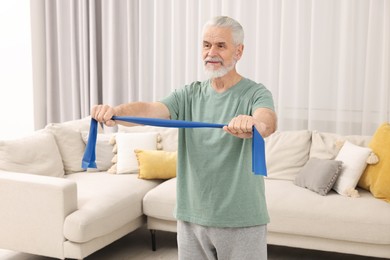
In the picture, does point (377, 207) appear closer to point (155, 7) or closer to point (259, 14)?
point (259, 14)

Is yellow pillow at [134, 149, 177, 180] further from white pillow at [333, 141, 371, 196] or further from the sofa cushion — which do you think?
white pillow at [333, 141, 371, 196]

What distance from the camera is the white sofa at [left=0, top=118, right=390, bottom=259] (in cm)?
330

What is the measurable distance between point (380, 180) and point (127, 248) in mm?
1671

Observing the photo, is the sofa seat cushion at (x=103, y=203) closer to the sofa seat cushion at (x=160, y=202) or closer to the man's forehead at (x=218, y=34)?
the sofa seat cushion at (x=160, y=202)

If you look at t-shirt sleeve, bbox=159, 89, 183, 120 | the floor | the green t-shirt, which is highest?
t-shirt sleeve, bbox=159, 89, 183, 120

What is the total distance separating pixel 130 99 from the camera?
5.17m

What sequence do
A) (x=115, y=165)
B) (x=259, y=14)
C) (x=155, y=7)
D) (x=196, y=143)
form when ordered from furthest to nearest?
(x=155, y=7) → (x=259, y=14) → (x=115, y=165) → (x=196, y=143)

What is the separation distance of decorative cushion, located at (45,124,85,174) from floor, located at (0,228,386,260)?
0.64 m

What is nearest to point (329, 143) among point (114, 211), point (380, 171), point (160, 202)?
point (380, 171)

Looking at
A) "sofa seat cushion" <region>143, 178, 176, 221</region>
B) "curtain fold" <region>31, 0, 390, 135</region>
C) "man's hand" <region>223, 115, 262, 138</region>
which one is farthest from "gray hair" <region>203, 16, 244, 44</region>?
"curtain fold" <region>31, 0, 390, 135</region>

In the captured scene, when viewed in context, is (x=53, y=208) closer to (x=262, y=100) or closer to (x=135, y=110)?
(x=135, y=110)

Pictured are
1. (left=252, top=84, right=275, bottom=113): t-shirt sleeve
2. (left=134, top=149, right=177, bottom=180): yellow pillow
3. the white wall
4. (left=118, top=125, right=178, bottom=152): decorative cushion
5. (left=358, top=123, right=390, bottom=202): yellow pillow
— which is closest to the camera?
(left=252, top=84, right=275, bottom=113): t-shirt sleeve

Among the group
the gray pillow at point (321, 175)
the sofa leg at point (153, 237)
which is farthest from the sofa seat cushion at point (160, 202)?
the gray pillow at point (321, 175)

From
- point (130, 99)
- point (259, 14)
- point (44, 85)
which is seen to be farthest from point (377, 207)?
point (44, 85)
